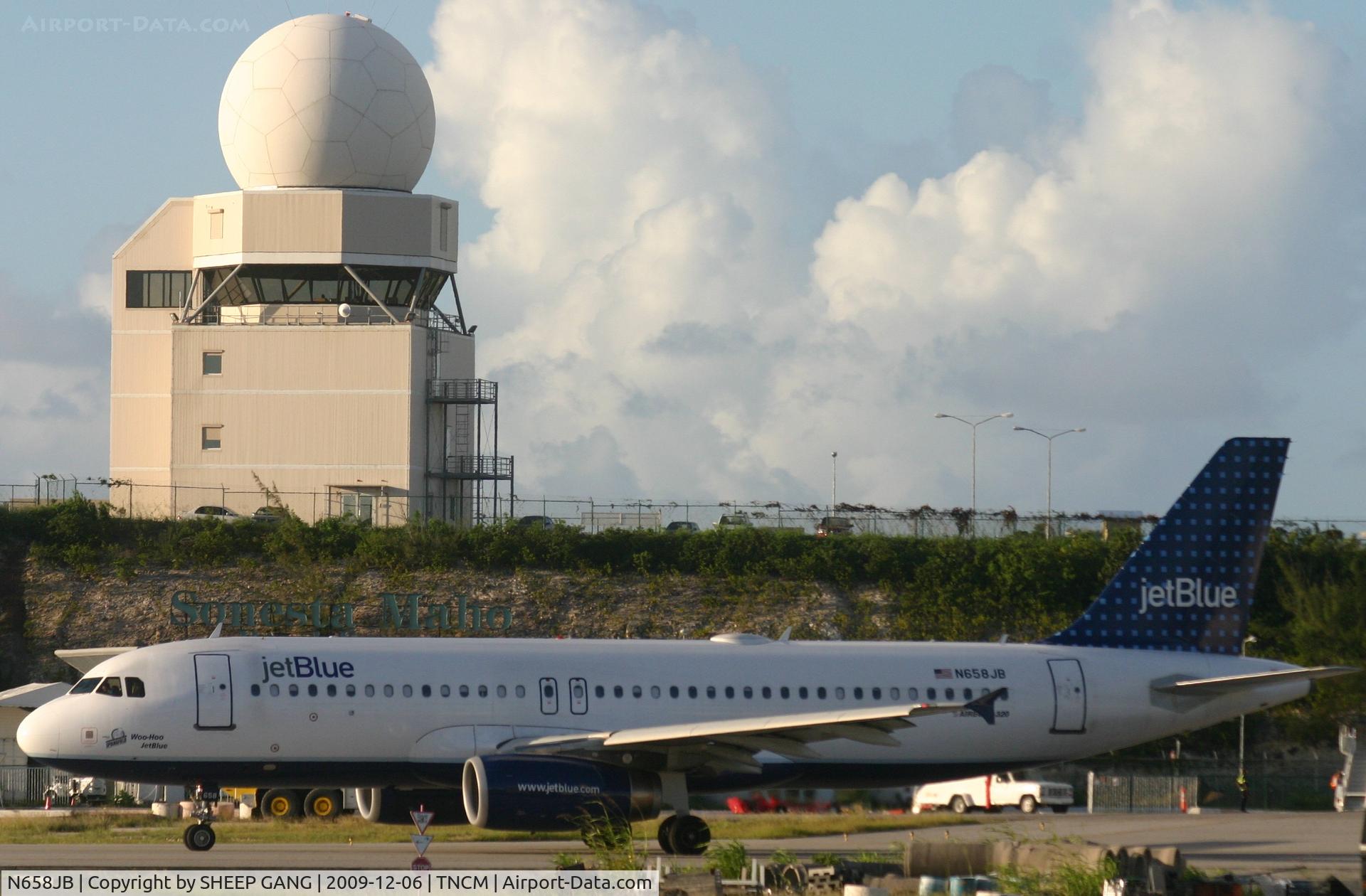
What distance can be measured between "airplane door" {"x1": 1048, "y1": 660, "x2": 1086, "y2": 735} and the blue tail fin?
140cm

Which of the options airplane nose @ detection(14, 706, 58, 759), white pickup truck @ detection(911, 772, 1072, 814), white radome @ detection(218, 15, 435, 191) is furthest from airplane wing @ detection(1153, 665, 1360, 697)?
white radome @ detection(218, 15, 435, 191)

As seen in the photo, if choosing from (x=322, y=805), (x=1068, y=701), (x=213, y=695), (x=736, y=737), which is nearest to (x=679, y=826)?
(x=736, y=737)

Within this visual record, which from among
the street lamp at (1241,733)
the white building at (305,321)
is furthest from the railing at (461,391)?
the street lamp at (1241,733)

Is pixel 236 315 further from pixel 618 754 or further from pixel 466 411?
pixel 618 754

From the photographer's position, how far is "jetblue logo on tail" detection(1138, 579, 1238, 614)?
35.7 m

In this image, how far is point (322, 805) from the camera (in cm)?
3772

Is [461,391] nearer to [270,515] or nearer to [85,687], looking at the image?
[270,515]

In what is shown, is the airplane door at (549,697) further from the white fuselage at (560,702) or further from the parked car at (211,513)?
Answer: the parked car at (211,513)

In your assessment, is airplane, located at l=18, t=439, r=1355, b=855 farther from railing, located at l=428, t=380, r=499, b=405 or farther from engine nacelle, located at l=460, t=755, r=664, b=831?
railing, located at l=428, t=380, r=499, b=405

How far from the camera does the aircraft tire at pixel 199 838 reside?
29.1m

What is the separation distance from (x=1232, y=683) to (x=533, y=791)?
13.5 meters

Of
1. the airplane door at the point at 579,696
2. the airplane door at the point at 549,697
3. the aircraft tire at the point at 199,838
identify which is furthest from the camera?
the airplane door at the point at 579,696

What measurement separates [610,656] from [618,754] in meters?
2.62

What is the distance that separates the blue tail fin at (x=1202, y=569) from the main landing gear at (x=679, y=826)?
908 centimetres
